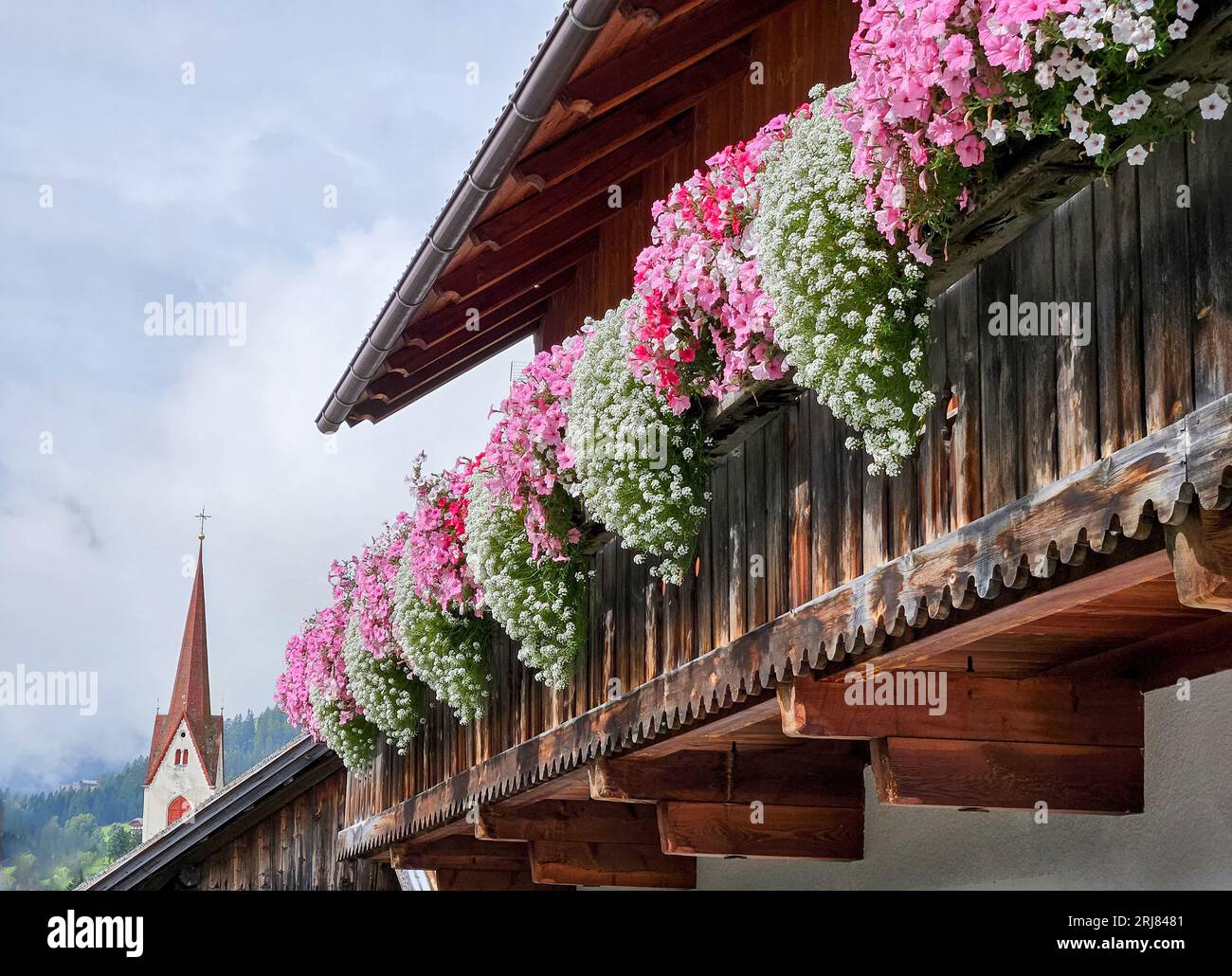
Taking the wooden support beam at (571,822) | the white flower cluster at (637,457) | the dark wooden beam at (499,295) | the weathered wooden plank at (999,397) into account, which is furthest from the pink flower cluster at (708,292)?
the dark wooden beam at (499,295)

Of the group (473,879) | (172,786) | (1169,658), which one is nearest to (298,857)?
(473,879)

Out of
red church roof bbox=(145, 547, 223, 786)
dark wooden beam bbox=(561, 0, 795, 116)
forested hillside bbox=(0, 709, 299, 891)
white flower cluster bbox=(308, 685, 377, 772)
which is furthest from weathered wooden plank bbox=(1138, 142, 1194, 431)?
forested hillside bbox=(0, 709, 299, 891)

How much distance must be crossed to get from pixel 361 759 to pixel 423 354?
8.07ft

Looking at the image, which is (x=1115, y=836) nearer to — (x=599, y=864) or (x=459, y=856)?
(x=599, y=864)

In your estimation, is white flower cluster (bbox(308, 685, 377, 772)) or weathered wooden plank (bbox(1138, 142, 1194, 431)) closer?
weathered wooden plank (bbox(1138, 142, 1194, 431))

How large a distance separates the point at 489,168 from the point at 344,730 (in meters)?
4.57

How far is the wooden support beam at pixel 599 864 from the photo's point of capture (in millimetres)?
8094

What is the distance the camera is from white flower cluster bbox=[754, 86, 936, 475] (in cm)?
345

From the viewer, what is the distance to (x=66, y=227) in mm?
157500

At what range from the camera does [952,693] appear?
15.3 ft

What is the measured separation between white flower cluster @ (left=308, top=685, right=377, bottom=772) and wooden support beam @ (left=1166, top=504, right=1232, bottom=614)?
7.03 meters

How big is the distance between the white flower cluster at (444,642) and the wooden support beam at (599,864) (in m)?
1.15

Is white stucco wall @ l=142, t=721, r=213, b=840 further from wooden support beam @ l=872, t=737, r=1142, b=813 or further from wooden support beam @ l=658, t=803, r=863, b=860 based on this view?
wooden support beam @ l=872, t=737, r=1142, b=813
